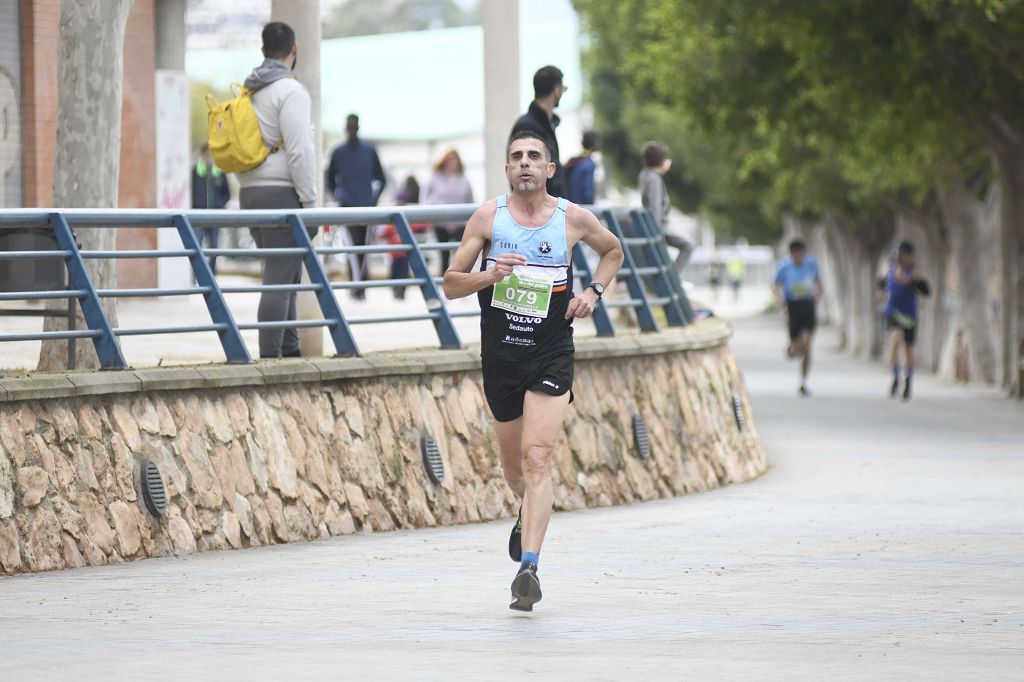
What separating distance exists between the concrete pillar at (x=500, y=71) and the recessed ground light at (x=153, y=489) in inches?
293

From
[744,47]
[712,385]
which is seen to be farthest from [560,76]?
[744,47]

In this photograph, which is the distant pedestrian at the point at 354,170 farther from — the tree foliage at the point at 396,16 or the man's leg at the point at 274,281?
the tree foliage at the point at 396,16

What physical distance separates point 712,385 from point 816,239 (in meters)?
48.8

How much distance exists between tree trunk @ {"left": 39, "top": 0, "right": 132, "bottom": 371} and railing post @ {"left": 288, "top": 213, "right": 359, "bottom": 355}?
1.04 m

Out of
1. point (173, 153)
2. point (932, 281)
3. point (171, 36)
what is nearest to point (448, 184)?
point (173, 153)

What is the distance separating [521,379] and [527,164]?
842 millimetres

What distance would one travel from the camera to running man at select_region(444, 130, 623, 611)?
27.7ft

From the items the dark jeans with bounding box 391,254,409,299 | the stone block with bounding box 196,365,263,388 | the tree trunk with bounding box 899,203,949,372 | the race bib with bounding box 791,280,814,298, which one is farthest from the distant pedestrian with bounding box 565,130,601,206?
the tree trunk with bounding box 899,203,949,372

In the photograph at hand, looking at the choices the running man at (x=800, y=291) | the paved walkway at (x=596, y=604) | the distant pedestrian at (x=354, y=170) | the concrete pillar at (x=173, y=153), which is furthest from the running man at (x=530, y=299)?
the running man at (x=800, y=291)

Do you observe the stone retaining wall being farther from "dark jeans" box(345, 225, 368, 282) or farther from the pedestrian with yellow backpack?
"dark jeans" box(345, 225, 368, 282)

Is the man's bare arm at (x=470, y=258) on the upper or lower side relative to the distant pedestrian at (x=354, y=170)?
lower

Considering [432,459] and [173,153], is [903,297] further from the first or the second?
[432,459]

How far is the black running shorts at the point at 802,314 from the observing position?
2733 centimetres

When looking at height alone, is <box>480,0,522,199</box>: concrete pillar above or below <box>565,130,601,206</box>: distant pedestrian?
above
